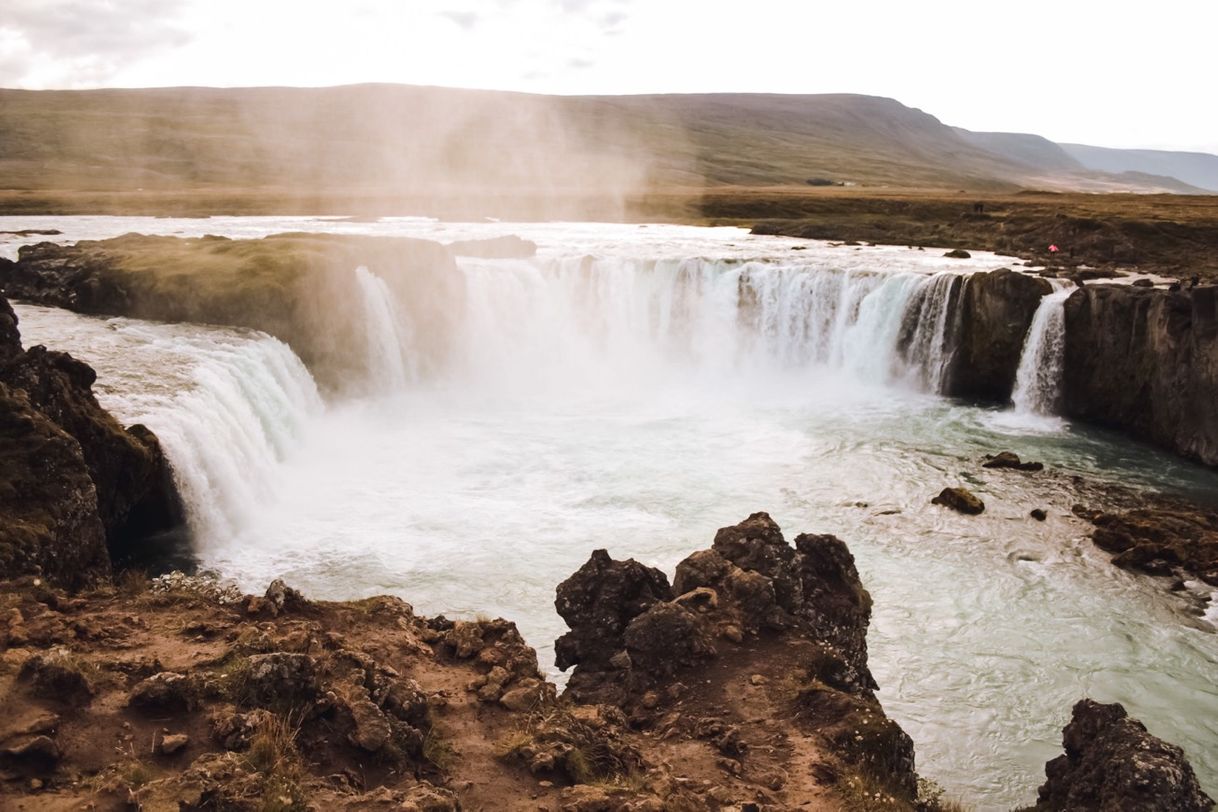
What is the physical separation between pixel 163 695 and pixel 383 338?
1009 inches

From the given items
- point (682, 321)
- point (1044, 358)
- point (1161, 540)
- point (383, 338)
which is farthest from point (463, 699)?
point (682, 321)

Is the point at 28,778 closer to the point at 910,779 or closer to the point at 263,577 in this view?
the point at 910,779

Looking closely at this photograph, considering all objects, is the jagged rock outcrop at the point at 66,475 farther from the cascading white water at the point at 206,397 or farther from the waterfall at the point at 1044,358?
the waterfall at the point at 1044,358

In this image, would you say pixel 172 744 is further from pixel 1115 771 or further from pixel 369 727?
pixel 1115 771

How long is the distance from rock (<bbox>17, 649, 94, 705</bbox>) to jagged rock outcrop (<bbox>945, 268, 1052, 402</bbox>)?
30163mm

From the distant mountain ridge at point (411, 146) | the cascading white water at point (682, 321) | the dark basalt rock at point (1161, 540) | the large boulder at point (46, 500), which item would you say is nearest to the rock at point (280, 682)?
the large boulder at point (46, 500)

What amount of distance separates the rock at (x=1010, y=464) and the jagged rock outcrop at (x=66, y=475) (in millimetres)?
20327

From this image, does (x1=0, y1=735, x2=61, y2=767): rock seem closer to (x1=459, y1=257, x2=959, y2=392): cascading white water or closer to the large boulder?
the large boulder

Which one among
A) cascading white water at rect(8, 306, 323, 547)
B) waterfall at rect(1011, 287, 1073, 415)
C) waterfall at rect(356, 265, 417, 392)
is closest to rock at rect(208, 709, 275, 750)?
cascading white water at rect(8, 306, 323, 547)

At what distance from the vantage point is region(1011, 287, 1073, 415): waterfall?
2953 cm

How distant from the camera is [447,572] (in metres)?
17.5

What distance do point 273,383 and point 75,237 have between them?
3024cm

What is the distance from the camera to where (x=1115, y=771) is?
8227 millimetres

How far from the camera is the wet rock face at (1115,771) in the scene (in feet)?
25.8
